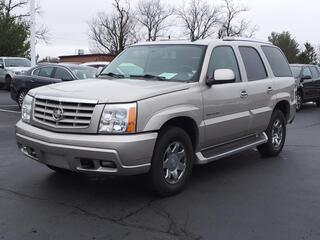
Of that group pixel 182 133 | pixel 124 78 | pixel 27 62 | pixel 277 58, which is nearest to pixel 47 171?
pixel 124 78

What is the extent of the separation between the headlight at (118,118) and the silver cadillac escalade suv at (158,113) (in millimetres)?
10

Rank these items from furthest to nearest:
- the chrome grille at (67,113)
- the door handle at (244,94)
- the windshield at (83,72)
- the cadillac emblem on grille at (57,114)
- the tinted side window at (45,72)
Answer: the tinted side window at (45,72), the windshield at (83,72), the door handle at (244,94), the cadillac emblem on grille at (57,114), the chrome grille at (67,113)

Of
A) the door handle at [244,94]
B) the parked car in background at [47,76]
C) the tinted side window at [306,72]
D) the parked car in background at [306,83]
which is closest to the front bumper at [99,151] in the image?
the door handle at [244,94]

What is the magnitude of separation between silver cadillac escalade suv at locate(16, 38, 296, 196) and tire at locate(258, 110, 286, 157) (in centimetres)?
24

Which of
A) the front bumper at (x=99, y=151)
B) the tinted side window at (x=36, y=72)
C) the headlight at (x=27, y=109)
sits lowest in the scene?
the front bumper at (x=99, y=151)

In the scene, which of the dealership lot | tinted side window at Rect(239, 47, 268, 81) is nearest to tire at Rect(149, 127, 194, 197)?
the dealership lot

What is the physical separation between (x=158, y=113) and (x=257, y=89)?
236 centimetres

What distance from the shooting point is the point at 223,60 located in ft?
20.6

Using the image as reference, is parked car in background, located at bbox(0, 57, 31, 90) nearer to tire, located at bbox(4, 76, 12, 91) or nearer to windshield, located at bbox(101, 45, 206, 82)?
tire, located at bbox(4, 76, 12, 91)

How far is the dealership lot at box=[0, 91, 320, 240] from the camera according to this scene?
14.0 feet

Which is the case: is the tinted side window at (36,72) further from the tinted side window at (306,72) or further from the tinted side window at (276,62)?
the tinted side window at (306,72)

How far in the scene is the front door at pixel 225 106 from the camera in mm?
5727

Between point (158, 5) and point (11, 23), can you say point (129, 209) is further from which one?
point (158, 5)

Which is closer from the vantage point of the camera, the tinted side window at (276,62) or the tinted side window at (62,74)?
the tinted side window at (276,62)
